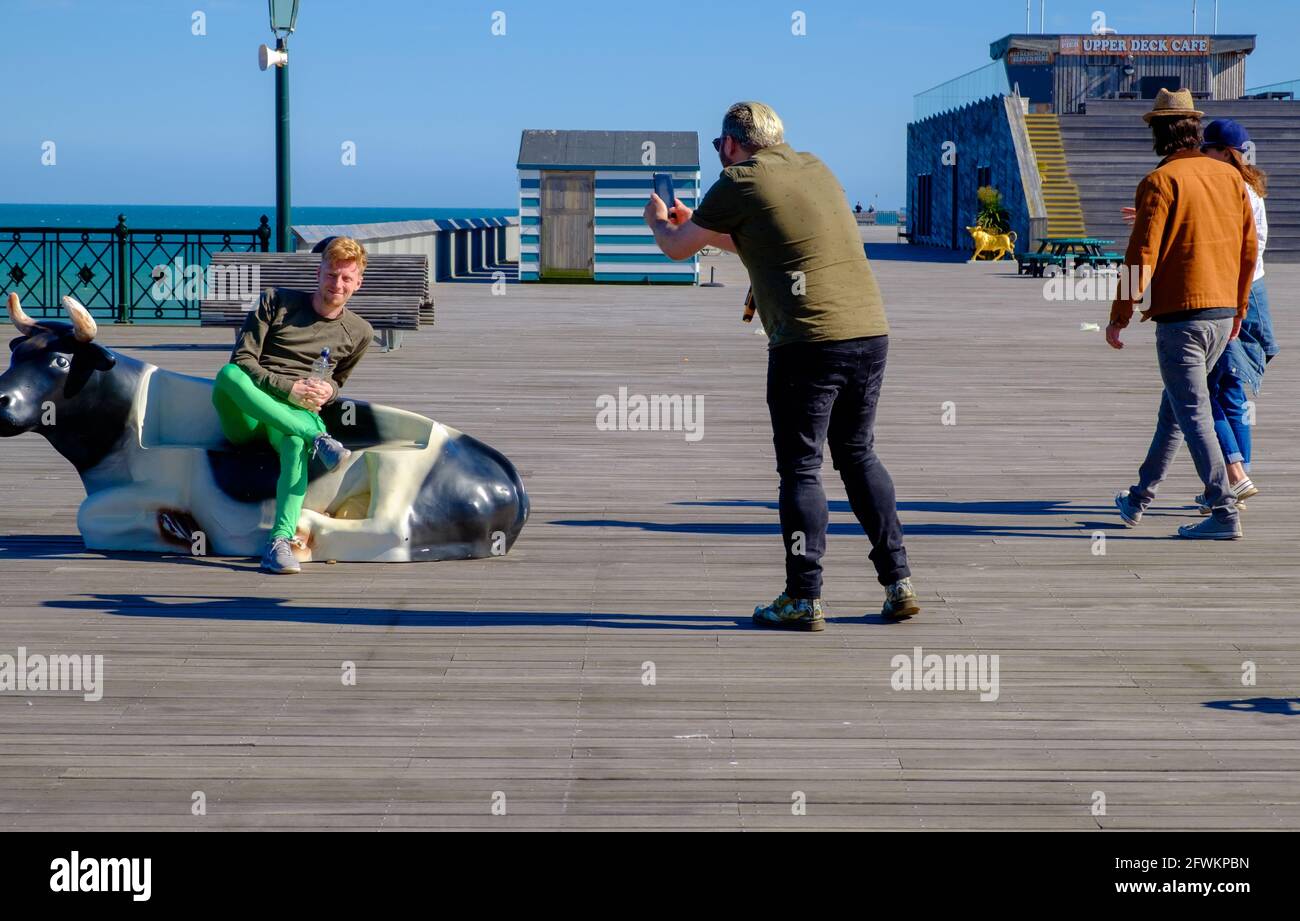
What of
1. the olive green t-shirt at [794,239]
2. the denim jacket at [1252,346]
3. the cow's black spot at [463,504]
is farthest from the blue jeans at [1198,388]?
the cow's black spot at [463,504]

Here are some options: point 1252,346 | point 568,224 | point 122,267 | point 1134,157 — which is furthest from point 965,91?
point 1252,346

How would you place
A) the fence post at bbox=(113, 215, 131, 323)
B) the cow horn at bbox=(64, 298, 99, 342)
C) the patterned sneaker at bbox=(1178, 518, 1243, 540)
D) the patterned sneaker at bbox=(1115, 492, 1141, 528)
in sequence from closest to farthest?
the cow horn at bbox=(64, 298, 99, 342)
the patterned sneaker at bbox=(1178, 518, 1243, 540)
the patterned sneaker at bbox=(1115, 492, 1141, 528)
the fence post at bbox=(113, 215, 131, 323)

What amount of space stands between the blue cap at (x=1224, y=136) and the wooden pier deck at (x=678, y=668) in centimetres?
189

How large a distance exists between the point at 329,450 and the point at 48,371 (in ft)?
4.29

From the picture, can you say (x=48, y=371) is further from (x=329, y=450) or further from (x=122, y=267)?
(x=122, y=267)

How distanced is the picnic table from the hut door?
977 cm

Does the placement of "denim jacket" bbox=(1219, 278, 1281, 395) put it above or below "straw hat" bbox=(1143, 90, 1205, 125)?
below

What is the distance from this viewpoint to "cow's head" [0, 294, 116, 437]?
6855mm

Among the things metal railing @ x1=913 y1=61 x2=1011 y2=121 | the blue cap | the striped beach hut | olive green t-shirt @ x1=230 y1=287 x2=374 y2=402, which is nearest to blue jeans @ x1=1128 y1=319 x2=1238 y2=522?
the blue cap

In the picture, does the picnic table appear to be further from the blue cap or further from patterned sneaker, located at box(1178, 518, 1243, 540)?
patterned sneaker, located at box(1178, 518, 1243, 540)

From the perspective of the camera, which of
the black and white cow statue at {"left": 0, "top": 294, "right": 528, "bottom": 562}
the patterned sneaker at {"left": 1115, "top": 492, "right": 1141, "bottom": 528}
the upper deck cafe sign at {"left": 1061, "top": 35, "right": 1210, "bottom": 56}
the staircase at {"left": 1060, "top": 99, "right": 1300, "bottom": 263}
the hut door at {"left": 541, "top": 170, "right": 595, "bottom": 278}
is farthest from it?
the upper deck cafe sign at {"left": 1061, "top": 35, "right": 1210, "bottom": 56}

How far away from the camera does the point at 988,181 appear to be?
154 feet

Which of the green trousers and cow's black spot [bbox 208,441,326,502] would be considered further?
cow's black spot [bbox 208,441,326,502]
